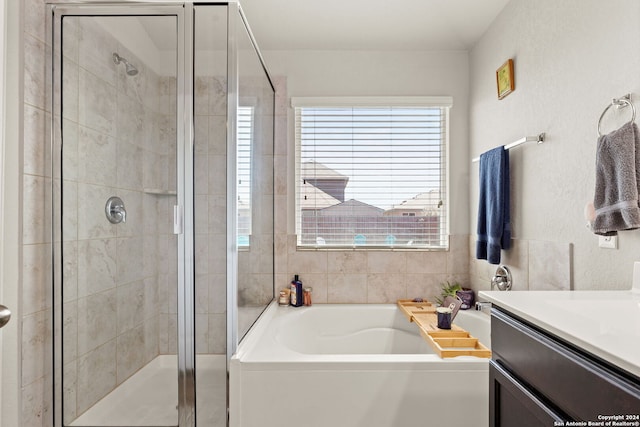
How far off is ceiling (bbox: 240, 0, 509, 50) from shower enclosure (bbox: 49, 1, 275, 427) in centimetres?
72

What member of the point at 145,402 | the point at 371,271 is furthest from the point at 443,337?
the point at 145,402

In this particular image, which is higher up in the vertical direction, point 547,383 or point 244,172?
point 244,172

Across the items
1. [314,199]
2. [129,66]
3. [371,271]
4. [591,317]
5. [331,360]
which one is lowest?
[331,360]

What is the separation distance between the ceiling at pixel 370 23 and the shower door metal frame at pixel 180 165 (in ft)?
2.24

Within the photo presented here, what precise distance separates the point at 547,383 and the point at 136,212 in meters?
1.52

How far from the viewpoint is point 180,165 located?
154 cm

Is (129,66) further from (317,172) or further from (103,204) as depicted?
(317,172)

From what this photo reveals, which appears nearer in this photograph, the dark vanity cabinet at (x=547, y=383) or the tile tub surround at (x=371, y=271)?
the dark vanity cabinet at (x=547, y=383)

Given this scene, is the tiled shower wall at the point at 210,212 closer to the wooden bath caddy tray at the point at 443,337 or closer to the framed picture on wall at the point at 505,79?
the wooden bath caddy tray at the point at 443,337

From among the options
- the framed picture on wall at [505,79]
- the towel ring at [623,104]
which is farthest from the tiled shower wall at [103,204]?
the framed picture on wall at [505,79]

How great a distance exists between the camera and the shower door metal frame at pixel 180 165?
1.53 meters

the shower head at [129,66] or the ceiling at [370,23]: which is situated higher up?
the ceiling at [370,23]

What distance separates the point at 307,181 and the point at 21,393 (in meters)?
1.87

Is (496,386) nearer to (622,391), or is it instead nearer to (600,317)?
(600,317)
